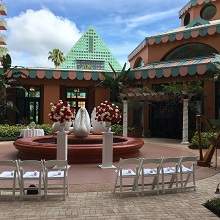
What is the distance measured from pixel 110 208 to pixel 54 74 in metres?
20.2

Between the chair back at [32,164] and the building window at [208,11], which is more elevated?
the building window at [208,11]

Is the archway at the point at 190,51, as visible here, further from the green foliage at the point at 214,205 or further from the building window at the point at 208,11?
the green foliage at the point at 214,205

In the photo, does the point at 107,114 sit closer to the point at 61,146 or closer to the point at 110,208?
the point at 61,146

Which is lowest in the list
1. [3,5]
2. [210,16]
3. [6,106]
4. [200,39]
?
[6,106]

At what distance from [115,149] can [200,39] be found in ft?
47.8

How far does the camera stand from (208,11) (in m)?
30.0

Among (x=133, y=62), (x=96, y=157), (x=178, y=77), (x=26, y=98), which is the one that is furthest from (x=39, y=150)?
(x=133, y=62)

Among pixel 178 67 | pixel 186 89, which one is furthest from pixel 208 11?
pixel 186 89

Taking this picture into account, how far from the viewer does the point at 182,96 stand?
21.5 m

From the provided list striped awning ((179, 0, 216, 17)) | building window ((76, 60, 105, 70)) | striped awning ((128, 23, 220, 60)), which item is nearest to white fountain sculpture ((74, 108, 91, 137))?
striped awning ((128, 23, 220, 60))

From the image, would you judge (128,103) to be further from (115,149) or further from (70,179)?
(70,179)

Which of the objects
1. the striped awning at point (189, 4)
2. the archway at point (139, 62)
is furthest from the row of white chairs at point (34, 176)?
the striped awning at point (189, 4)

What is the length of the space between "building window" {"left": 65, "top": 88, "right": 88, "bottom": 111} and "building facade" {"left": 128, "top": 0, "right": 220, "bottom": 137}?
470 cm

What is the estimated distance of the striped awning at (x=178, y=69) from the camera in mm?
22188
